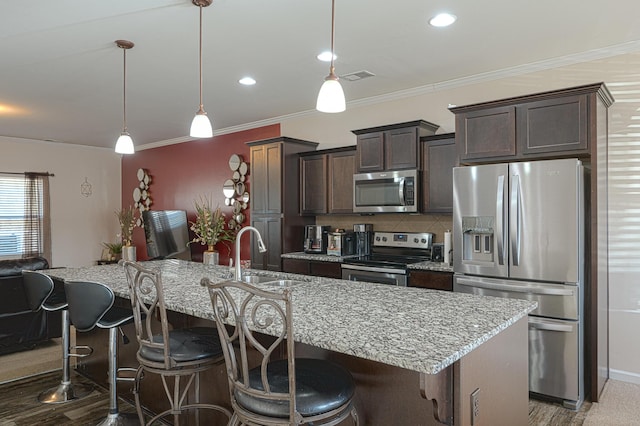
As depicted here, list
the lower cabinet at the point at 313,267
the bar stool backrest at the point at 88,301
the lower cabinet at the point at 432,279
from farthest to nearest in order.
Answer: the lower cabinet at the point at 313,267, the lower cabinet at the point at 432,279, the bar stool backrest at the point at 88,301

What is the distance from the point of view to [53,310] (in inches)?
119

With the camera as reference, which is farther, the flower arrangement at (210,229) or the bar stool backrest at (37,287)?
the flower arrangement at (210,229)

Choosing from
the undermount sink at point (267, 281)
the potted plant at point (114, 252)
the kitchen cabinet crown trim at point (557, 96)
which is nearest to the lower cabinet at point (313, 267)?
the undermount sink at point (267, 281)

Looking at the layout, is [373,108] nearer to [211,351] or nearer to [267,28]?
→ [267,28]

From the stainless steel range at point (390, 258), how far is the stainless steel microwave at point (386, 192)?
15.4 inches

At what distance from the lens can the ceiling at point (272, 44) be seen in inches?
112

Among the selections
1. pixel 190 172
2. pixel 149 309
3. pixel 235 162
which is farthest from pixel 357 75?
pixel 190 172

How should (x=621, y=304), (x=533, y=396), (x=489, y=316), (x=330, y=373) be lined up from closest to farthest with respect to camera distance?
(x=330, y=373) → (x=489, y=316) → (x=533, y=396) → (x=621, y=304)

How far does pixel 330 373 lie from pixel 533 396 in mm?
2318

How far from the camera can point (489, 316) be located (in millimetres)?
1835

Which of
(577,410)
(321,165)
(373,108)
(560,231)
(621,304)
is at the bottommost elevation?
(577,410)

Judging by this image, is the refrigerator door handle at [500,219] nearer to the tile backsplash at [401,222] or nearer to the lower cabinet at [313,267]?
the tile backsplash at [401,222]

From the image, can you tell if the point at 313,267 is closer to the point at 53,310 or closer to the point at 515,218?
the point at 515,218

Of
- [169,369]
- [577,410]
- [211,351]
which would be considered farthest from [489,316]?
[577,410]
